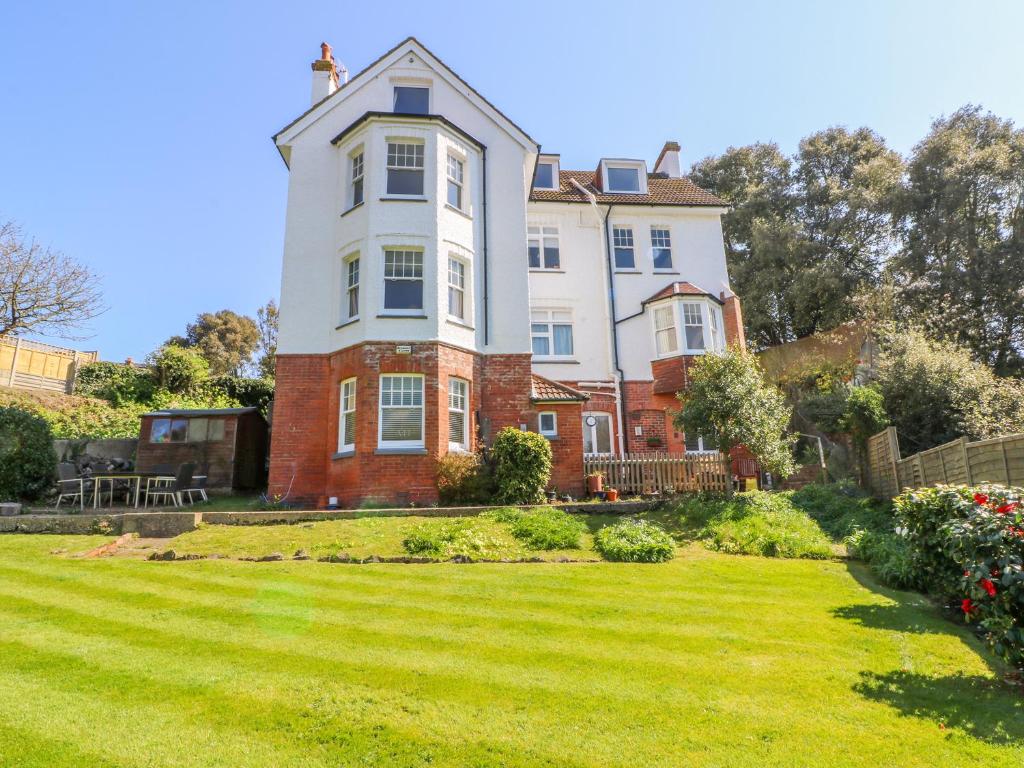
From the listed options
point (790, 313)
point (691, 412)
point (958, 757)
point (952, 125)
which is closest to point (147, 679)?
point (958, 757)

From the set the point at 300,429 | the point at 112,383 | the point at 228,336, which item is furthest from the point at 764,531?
the point at 228,336

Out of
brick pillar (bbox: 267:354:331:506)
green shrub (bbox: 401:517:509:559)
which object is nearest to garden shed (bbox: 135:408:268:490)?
brick pillar (bbox: 267:354:331:506)

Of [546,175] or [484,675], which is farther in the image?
[546,175]

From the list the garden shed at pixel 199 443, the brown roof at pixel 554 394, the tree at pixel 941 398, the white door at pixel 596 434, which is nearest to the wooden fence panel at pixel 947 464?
the tree at pixel 941 398

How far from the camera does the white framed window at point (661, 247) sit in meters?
25.6

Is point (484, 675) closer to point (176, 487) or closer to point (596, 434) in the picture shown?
point (176, 487)

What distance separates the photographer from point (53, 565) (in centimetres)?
935

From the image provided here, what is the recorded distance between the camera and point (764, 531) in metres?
11.9

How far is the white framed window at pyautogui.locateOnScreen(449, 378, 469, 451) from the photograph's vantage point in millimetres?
16562

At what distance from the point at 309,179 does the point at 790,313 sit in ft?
96.0

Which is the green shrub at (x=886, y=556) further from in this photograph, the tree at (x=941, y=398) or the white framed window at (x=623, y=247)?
the white framed window at (x=623, y=247)

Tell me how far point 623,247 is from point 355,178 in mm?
11899

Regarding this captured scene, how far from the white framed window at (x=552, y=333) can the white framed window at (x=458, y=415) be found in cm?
750

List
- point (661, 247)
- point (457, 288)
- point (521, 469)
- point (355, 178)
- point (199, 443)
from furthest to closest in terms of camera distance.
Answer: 1. point (661, 247)
2. point (199, 443)
3. point (355, 178)
4. point (457, 288)
5. point (521, 469)
